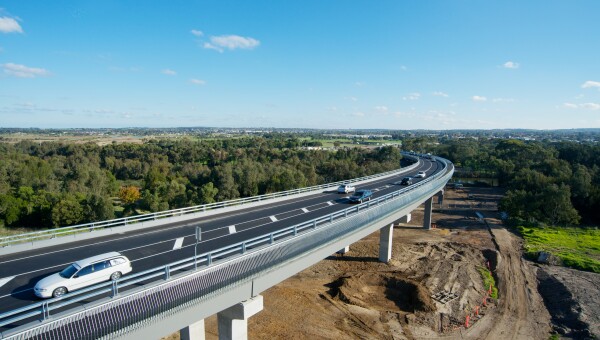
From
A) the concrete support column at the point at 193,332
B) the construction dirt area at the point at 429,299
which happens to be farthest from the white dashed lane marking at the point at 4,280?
the construction dirt area at the point at 429,299

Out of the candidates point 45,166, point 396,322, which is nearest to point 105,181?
point 45,166

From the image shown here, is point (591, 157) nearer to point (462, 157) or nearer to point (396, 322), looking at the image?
point (462, 157)

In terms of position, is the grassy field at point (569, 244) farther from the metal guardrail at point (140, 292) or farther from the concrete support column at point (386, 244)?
the metal guardrail at point (140, 292)

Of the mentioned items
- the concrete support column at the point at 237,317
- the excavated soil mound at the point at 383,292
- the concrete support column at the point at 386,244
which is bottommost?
the excavated soil mound at the point at 383,292

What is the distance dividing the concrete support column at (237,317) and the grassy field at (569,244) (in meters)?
39.4

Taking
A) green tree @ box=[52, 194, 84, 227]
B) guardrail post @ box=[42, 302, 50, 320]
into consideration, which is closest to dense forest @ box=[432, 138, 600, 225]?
guardrail post @ box=[42, 302, 50, 320]

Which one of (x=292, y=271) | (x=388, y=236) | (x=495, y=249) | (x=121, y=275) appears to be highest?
(x=121, y=275)

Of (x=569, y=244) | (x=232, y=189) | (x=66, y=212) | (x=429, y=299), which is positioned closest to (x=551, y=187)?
(x=569, y=244)

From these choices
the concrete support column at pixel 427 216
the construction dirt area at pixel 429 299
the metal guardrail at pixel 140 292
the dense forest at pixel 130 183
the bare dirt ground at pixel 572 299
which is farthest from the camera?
the concrete support column at pixel 427 216

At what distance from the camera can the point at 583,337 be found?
82.5ft

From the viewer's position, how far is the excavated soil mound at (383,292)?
28.5 meters

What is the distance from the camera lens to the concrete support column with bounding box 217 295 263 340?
1509 cm

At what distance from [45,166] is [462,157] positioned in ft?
428

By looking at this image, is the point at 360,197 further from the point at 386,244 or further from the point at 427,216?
the point at 427,216
